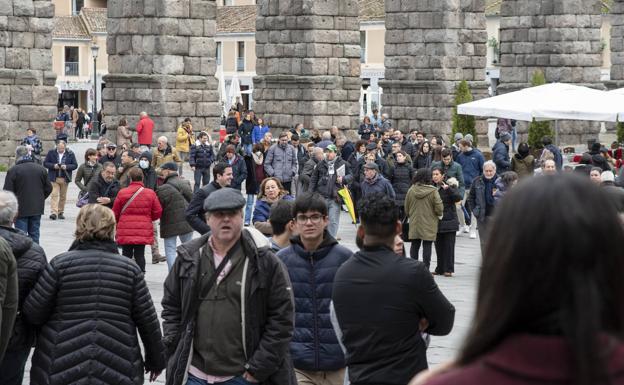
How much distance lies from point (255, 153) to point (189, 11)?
271 inches

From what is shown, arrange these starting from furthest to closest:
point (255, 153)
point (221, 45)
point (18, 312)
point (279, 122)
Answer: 1. point (221, 45)
2. point (279, 122)
3. point (255, 153)
4. point (18, 312)

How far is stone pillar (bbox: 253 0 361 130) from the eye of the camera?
33.5m

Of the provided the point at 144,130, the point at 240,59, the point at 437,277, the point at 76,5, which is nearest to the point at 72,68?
the point at 76,5

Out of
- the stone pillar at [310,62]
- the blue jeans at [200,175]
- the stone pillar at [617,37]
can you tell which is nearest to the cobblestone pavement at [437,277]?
the blue jeans at [200,175]

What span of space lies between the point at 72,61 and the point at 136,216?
6131 cm

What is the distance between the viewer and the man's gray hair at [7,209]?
7.91 metres

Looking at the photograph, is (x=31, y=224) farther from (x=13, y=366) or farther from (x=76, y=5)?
(x=76, y=5)

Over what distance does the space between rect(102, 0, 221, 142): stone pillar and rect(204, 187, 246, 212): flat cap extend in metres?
23.5

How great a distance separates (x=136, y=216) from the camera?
47.4 ft

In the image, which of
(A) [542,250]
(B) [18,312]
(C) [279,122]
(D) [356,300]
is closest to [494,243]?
(A) [542,250]

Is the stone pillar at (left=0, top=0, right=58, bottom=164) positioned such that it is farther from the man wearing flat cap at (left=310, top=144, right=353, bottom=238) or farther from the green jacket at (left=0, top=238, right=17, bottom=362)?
the green jacket at (left=0, top=238, right=17, bottom=362)

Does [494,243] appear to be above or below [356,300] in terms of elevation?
above

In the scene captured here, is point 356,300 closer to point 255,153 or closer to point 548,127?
point 255,153

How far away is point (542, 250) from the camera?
→ 243 centimetres
